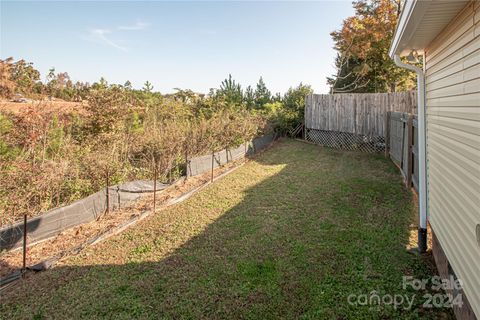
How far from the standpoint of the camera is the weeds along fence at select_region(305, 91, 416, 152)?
349 inches

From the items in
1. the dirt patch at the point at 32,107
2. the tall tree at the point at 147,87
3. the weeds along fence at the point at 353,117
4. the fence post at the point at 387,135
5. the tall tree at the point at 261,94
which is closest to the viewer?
the dirt patch at the point at 32,107

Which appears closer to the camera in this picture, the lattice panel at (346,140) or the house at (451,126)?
the house at (451,126)

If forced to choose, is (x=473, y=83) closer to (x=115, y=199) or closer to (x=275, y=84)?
(x=115, y=199)

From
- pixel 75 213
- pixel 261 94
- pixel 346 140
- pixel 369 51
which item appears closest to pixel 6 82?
pixel 75 213

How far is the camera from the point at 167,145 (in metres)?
6.09

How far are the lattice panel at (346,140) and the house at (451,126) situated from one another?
6474 millimetres

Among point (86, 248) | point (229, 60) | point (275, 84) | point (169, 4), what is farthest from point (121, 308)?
point (275, 84)

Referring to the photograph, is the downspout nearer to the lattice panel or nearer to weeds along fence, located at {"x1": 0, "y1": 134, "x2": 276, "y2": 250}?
weeds along fence, located at {"x1": 0, "y1": 134, "x2": 276, "y2": 250}

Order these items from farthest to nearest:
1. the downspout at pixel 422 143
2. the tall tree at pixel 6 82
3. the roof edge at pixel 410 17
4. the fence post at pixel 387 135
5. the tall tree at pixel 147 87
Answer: the tall tree at pixel 147 87 < the fence post at pixel 387 135 < the tall tree at pixel 6 82 < the downspout at pixel 422 143 < the roof edge at pixel 410 17

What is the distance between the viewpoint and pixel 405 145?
19.1ft

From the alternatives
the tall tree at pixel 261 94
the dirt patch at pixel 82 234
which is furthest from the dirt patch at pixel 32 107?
the tall tree at pixel 261 94

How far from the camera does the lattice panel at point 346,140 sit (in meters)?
9.36

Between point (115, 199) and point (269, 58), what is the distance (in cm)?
1334

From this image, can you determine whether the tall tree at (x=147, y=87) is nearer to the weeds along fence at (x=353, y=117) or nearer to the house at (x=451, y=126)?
the weeds along fence at (x=353, y=117)
